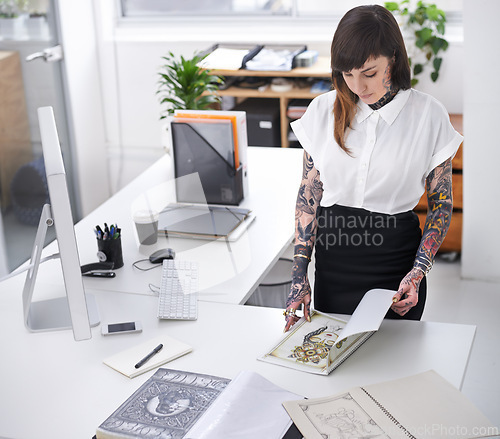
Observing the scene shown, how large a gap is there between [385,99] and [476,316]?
1.83m

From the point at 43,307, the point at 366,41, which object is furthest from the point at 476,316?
the point at 43,307

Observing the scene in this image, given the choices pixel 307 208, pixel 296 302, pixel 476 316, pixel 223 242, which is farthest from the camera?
pixel 476 316

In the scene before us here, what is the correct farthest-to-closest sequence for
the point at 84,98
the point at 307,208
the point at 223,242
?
1. the point at 84,98
2. the point at 223,242
3. the point at 307,208

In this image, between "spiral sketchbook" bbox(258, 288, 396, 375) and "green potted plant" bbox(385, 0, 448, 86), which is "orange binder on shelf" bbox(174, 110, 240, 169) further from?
"green potted plant" bbox(385, 0, 448, 86)

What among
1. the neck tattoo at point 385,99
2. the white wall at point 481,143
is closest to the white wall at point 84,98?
the white wall at point 481,143

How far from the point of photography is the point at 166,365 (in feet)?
5.82

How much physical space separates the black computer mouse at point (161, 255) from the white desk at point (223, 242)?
0.03 meters

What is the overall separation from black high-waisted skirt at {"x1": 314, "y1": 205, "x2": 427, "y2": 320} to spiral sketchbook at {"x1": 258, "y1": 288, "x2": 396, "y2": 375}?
0.17 metres

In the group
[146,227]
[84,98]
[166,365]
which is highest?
[84,98]

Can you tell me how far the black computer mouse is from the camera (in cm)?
233

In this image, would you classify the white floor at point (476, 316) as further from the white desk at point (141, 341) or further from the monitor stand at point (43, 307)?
the monitor stand at point (43, 307)

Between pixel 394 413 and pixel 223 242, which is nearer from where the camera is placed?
pixel 394 413

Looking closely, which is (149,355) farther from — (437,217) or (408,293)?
(437,217)

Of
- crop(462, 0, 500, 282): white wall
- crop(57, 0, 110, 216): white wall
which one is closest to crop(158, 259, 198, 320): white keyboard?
crop(462, 0, 500, 282): white wall
